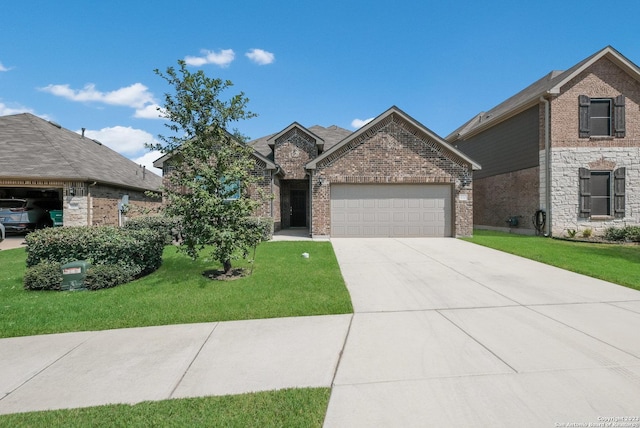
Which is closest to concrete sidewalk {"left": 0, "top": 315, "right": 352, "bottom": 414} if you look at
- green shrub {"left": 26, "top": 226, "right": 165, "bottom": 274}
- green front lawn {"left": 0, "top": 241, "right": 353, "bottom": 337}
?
green front lawn {"left": 0, "top": 241, "right": 353, "bottom": 337}

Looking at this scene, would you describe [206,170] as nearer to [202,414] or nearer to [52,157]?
[202,414]

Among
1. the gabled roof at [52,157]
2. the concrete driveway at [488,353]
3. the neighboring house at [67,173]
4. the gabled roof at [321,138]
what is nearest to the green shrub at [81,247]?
the concrete driveway at [488,353]

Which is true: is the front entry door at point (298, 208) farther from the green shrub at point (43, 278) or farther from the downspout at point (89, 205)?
the green shrub at point (43, 278)

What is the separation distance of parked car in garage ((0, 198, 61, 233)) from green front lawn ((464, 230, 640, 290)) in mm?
21751

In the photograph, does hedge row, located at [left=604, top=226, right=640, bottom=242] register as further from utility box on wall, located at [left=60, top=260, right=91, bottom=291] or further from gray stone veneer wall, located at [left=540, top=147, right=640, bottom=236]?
utility box on wall, located at [left=60, top=260, right=91, bottom=291]

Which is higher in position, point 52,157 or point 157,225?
point 52,157

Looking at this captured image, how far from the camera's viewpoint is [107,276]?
6336 mm

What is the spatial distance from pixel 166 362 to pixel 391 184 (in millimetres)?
11861

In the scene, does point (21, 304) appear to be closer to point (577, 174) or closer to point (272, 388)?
point (272, 388)

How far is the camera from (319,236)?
44.8 feet

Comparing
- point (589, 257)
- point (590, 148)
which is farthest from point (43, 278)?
point (590, 148)

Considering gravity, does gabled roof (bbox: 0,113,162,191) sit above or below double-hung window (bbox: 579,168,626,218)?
above

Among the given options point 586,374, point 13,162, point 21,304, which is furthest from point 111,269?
point 13,162

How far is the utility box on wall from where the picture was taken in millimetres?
6172
